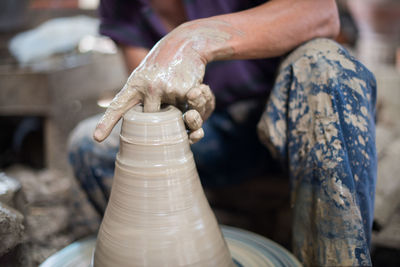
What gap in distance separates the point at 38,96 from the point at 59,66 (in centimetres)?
22

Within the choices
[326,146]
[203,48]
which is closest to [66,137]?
[203,48]

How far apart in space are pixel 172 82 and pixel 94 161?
679 millimetres

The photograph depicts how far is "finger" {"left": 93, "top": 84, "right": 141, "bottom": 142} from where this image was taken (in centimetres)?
98

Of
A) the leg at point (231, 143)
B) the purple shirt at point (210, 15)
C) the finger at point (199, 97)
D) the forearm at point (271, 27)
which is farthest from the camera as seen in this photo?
the leg at point (231, 143)

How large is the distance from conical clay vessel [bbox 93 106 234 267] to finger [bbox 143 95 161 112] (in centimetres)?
4

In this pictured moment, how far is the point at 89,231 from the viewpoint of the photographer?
1.79m

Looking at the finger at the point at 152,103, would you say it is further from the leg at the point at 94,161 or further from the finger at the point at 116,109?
the leg at the point at 94,161

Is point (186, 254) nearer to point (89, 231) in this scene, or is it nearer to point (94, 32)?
point (89, 231)

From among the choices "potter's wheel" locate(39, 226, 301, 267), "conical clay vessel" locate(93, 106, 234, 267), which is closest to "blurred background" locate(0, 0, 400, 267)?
"potter's wheel" locate(39, 226, 301, 267)

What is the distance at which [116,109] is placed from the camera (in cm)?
100

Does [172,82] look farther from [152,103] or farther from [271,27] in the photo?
[271,27]

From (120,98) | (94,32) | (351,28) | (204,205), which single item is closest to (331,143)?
(204,205)

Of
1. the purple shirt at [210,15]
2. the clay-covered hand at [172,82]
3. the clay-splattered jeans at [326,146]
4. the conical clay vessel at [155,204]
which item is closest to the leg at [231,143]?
the purple shirt at [210,15]

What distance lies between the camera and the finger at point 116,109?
98 cm
